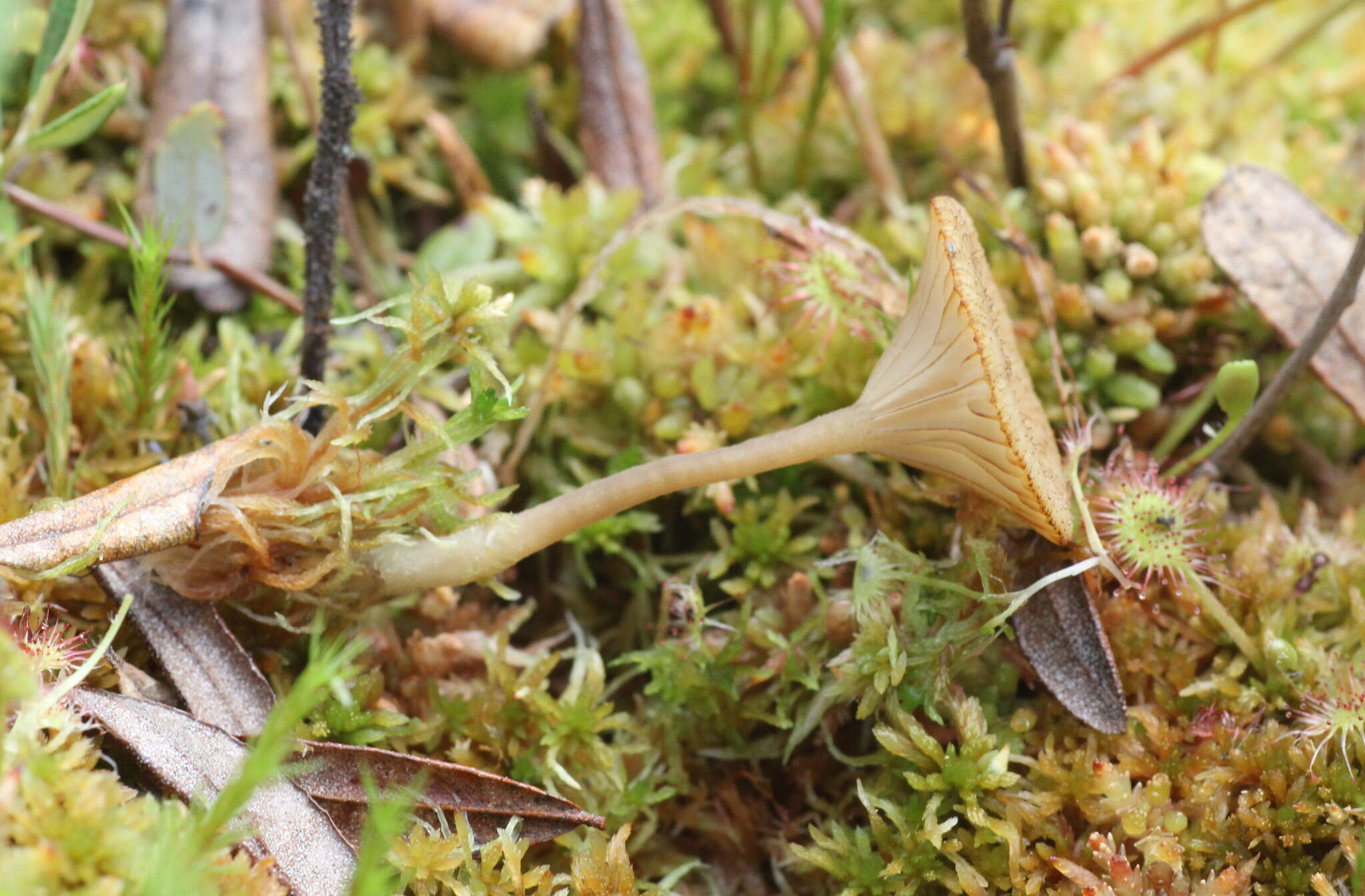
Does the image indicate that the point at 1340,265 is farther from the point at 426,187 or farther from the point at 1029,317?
the point at 426,187

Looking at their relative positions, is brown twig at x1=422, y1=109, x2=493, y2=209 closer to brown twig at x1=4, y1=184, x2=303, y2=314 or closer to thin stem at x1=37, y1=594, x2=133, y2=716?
brown twig at x1=4, y1=184, x2=303, y2=314

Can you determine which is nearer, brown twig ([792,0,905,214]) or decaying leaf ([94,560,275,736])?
decaying leaf ([94,560,275,736])

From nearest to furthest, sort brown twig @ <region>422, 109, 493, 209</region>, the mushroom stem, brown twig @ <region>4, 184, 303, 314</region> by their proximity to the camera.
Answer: the mushroom stem, brown twig @ <region>4, 184, 303, 314</region>, brown twig @ <region>422, 109, 493, 209</region>

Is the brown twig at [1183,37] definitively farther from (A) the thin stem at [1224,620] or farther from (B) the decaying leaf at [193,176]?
(B) the decaying leaf at [193,176]

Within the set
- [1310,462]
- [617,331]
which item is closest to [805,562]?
[617,331]

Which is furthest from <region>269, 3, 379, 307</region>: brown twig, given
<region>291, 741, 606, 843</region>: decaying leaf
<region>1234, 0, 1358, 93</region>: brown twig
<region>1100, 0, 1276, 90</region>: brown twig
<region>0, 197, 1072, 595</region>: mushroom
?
<region>1234, 0, 1358, 93</region>: brown twig

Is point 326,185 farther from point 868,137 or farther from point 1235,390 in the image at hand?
point 1235,390
